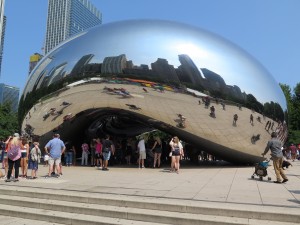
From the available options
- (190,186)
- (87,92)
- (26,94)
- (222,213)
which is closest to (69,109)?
(87,92)

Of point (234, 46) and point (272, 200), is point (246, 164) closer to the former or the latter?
point (234, 46)

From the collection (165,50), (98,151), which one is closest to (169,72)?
(165,50)

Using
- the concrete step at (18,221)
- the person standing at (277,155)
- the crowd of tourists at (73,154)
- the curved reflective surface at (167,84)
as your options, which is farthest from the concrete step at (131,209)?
the curved reflective surface at (167,84)

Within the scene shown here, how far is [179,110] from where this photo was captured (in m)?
12.4

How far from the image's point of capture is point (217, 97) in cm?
1237

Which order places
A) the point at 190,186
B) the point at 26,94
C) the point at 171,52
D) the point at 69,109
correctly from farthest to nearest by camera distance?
1. the point at 26,94
2. the point at 69,109
3. the point at 171,52
4. the point at 190,186

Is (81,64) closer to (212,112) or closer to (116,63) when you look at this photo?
(116,63)

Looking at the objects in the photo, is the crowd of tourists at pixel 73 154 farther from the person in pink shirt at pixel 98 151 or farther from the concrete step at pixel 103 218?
the concrete step at pixel 103 218

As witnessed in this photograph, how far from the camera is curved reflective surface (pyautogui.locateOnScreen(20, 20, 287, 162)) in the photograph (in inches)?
481

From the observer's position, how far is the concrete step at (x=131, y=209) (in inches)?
221

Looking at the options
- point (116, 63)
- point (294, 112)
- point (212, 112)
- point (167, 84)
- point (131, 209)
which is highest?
point (294, 112)

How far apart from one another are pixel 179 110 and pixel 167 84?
103 cm

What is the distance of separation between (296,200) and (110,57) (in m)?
7.92

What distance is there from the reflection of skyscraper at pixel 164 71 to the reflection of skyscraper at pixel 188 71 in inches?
8.3
